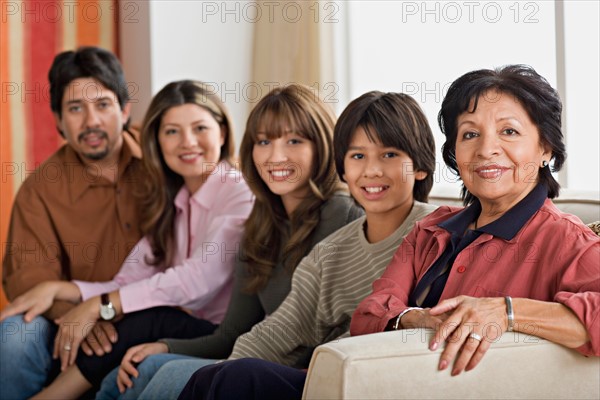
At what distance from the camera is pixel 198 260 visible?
9.16ft

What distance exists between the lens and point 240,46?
169 inches

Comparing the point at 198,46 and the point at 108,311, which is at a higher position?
the point at 198,46

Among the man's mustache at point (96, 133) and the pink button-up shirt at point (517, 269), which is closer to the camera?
the pink button-up shirt at point (517, 269)

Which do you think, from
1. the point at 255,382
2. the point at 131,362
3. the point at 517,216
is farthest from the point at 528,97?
the point at 131,362

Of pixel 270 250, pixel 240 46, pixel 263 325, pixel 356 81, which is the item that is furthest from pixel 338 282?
pixel 240 46

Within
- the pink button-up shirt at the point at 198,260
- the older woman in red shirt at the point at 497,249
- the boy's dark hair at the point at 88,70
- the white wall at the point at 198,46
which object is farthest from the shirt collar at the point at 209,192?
the white wall at the point at 198,46

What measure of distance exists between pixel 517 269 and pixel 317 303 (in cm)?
71

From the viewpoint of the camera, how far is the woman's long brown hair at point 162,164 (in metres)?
2.98

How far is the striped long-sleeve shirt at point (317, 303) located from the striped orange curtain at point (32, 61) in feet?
8.52

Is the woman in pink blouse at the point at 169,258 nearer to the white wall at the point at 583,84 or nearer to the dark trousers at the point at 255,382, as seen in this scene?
the dark trousers at the point at 255,382

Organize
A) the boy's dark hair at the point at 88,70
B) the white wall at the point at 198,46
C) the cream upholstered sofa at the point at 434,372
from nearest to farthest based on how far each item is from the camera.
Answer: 1. the cream upholstered sofa at the point at 434,372
2. the boy's dark hair at the point at 88,70
3. the white wall at the point at 198,46

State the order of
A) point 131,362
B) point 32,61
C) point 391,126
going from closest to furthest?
point 391,126 < point 131,362 < point 32,61

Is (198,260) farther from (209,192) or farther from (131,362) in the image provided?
(131,362)

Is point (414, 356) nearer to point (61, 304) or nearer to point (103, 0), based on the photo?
point (61, 304)
